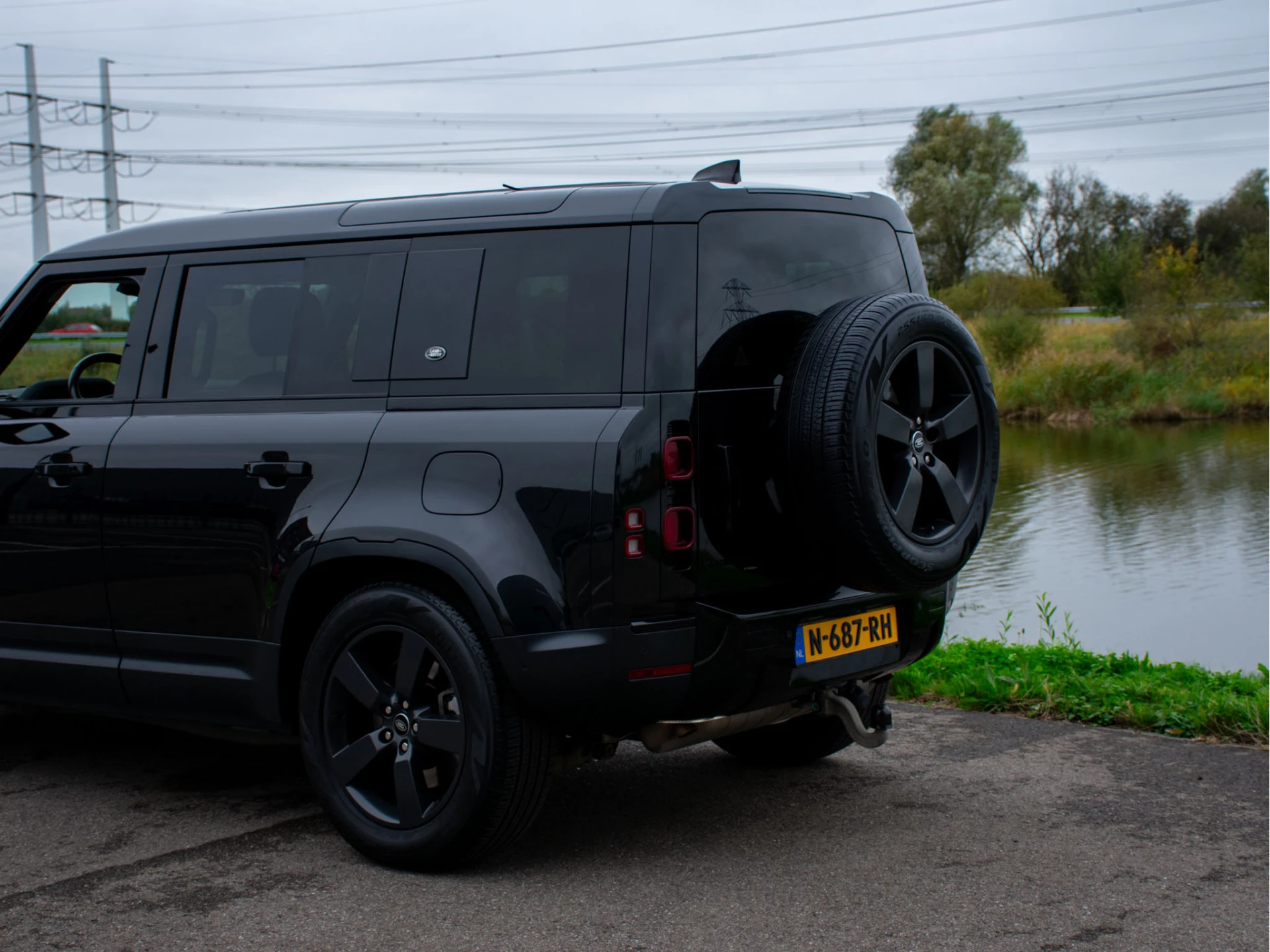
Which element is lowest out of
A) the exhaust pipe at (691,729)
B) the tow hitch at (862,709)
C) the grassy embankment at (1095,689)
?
the grassy embankment at (1095,689)

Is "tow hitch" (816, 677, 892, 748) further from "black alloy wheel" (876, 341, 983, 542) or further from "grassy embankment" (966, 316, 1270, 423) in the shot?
"grassy embankment" (966, 316, 1270, 423)

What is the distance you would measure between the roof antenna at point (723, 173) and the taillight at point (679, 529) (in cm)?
106

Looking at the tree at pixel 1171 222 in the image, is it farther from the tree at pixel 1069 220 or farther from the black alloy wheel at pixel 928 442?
the black alloy wheel at pixel 928 442

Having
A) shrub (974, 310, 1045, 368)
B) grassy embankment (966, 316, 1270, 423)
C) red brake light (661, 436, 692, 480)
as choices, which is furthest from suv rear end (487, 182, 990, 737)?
shrub (974, 310, 1045, 368)

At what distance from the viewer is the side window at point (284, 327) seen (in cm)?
401

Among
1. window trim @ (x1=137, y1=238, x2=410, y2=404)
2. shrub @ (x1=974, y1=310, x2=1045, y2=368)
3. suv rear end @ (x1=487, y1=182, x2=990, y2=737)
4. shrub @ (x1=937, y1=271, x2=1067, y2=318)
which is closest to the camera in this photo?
suv rear end @ (x1=487, y1=182, x2=990, y2=737)

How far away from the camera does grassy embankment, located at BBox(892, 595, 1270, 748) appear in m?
5.33

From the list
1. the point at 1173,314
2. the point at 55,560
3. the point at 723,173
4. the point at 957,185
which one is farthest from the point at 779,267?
the point at 957,185

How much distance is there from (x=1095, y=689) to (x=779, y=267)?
304 centimetres

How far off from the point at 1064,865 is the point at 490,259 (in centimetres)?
247

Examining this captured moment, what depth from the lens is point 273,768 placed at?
16.4 feet

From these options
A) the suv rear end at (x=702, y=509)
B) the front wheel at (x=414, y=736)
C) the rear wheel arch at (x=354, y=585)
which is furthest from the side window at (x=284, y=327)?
the suv rear end at (x=702, y=509)

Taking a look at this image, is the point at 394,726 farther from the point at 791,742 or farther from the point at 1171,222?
the point at 1171,222

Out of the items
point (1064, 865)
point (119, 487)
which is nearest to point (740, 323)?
point (1064, 865)
